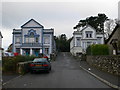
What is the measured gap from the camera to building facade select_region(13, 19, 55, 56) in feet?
178

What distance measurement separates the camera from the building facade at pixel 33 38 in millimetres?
54125

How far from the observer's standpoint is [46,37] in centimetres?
5475

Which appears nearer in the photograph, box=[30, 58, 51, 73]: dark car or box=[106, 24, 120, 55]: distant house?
box=[30, 58, 51, 73]: dark car

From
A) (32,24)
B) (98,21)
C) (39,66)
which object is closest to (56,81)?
(39,66)

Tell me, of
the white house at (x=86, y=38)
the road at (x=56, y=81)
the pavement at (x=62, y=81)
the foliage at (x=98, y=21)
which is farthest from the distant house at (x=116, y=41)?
the foliage at (x=98, y=21)

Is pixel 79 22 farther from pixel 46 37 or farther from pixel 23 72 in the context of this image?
pixel 23 72

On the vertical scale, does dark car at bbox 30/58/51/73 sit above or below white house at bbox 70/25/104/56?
below

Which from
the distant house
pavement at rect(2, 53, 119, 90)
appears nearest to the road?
pavement at rect(2, 53, 119, 90)

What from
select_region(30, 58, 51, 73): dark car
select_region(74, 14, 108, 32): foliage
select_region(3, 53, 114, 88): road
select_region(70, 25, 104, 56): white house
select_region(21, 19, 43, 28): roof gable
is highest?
select_region(74, 14, 108, 32): foliage

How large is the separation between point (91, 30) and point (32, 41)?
17740 millimetres

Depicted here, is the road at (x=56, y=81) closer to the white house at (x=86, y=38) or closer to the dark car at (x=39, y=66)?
the dark car at (x=39, y=66)

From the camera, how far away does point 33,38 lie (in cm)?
5459

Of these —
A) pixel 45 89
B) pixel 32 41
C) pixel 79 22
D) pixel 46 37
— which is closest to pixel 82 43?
pixel 46 37

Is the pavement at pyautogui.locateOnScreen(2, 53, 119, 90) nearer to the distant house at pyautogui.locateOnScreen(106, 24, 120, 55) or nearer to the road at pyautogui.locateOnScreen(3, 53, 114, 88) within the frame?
the road at pyautogui.locateOnScreen(3, 53, 114, 88)
